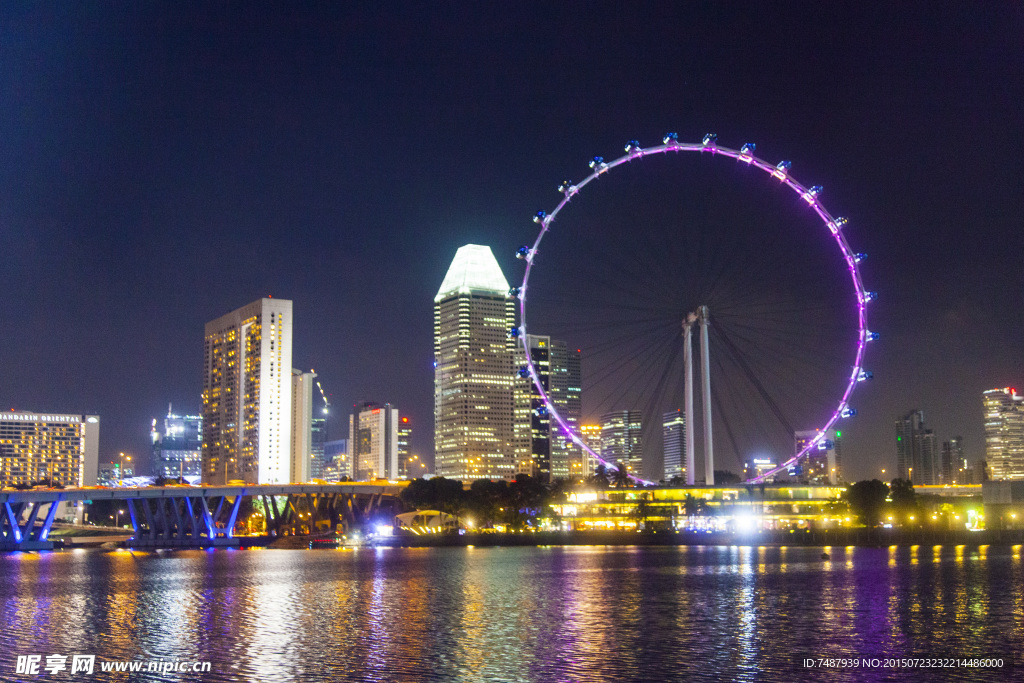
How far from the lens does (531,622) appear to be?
49.3 meters

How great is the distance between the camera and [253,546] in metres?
192

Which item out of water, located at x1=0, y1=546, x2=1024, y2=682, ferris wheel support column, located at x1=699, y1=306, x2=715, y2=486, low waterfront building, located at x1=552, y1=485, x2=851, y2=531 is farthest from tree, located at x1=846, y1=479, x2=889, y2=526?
water, located at x1=0, y1=546, x2=1024, y2=682

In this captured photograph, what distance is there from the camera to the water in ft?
121

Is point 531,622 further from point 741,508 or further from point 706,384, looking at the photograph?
point 741,508

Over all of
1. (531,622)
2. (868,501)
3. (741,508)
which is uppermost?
(868,501)

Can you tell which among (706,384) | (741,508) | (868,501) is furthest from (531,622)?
(868,501)

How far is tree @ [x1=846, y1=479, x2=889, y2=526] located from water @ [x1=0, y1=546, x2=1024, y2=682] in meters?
72.3

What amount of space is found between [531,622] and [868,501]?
124006 mm

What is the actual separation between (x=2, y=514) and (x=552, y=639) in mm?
165924

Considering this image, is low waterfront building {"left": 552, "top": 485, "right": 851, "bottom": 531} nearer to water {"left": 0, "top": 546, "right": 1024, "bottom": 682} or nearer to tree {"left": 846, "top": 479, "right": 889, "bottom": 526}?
tree {"left": 846, "top": 479, "right": 889, "bottom": 526}

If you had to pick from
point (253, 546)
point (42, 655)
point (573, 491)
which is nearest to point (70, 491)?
point (253, 546)

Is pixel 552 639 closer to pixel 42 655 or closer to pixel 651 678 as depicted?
pixel 651 678

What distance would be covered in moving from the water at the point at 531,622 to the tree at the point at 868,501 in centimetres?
7230

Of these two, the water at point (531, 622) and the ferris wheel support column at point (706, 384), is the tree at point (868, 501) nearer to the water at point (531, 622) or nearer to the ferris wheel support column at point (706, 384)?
the ferris wheel support column at point (706, 384)
